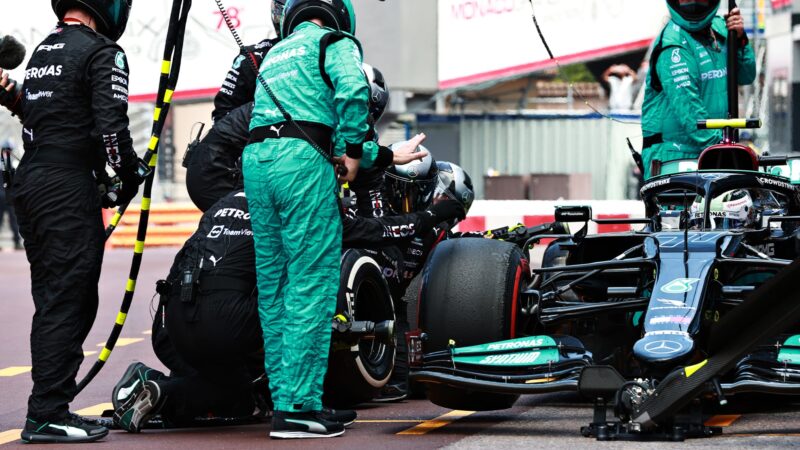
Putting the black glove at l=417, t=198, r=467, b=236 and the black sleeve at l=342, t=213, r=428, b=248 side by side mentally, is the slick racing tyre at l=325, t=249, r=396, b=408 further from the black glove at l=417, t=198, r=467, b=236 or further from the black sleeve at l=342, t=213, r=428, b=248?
the black glove at l=417, t=198, r=467, b=236

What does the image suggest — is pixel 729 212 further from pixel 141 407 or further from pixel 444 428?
pixel 141 407

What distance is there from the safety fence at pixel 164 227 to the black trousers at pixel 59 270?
1718 centimetres

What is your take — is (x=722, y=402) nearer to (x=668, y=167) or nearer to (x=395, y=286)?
(x=395, y=286)

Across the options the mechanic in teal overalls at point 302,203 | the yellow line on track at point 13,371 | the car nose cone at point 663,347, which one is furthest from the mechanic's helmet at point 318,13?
the yellow line on track at point 13,371

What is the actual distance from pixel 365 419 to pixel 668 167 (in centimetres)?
261

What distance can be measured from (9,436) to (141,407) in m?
0.62

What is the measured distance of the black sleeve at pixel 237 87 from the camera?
28.6ft

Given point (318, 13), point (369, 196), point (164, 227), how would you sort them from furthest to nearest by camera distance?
point (164, 227)
point (369, 196)
point (318, 13)

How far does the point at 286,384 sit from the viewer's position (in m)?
6.82

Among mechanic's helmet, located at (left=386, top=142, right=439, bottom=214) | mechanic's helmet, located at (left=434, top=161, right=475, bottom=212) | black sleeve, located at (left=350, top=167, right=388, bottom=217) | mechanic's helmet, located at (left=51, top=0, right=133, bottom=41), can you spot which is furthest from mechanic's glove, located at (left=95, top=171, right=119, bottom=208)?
mechanic's helmet, located at (left=434, top=161, right=475, bottom=212)

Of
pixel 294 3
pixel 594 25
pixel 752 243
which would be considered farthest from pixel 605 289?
pixel 594 25

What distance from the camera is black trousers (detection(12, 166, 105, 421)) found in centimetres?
698

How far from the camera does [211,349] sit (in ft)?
23.2

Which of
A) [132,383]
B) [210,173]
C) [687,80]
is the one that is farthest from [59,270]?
[687,80]
